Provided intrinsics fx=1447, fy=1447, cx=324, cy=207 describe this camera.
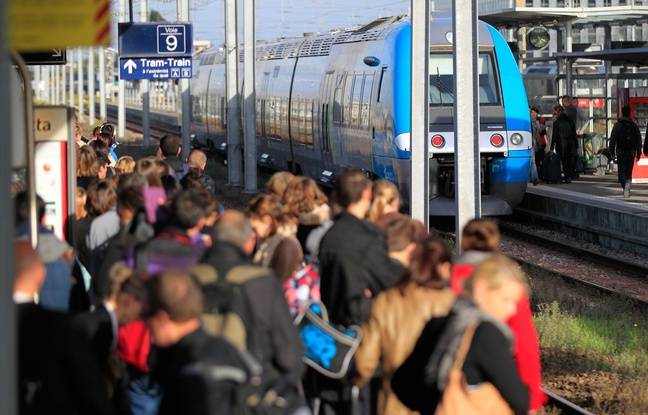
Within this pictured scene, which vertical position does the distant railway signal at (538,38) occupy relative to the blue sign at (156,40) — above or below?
above

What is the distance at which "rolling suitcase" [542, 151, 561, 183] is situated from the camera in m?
27.6

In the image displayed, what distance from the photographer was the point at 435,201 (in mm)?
21062

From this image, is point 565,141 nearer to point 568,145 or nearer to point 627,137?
point 568,145

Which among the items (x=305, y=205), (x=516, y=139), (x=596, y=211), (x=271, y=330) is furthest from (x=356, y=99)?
(x=271, y=330)

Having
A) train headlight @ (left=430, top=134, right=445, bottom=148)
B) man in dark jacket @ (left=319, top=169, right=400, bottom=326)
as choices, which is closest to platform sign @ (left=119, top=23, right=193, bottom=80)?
train headlight @ (left=430, top=134, right=445, bottom=148)

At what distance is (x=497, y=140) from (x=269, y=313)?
1503cm

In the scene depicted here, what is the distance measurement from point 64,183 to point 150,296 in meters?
4.56

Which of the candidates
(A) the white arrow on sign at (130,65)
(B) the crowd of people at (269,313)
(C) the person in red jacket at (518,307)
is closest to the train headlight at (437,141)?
(A) the white arrow on sign at (130,65)

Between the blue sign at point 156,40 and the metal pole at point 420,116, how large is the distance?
11859mm

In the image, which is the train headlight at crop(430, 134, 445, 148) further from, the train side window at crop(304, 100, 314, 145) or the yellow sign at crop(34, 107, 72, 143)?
the yellow sign at crop(34, 107, 72, 143)

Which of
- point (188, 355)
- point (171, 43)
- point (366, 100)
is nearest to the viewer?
point (188, 355)

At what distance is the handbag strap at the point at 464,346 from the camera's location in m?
6.00

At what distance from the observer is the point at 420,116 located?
14.2 meters

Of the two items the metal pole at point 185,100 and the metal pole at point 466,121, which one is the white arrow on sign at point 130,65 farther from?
the metal pole at point 466,121
